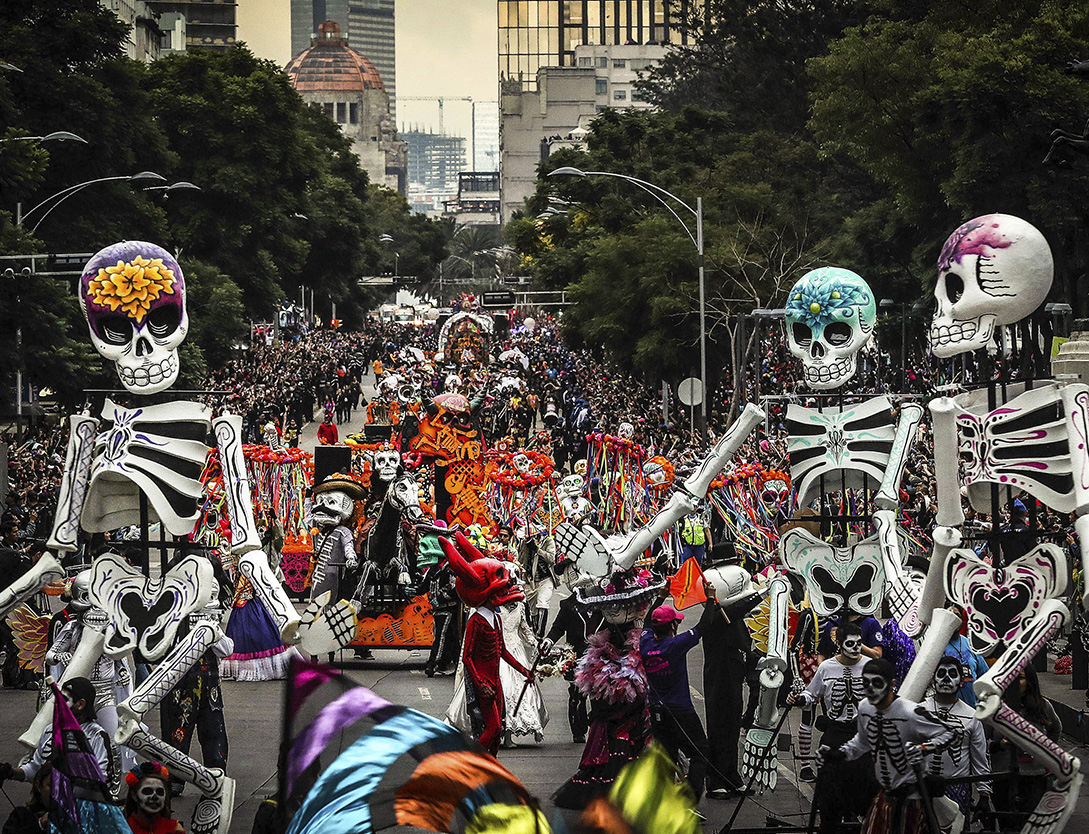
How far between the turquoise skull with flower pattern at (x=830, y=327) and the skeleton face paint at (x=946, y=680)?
2.71m

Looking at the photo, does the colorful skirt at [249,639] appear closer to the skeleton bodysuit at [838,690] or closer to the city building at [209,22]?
the skeleton bodysuit at [838,690]

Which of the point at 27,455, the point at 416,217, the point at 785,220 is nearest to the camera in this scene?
the point at 27,455

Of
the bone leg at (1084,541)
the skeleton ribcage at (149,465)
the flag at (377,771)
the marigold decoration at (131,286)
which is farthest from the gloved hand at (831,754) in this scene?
the flag at (377,771)

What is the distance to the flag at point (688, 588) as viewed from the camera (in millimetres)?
11367

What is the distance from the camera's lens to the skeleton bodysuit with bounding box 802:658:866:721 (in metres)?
9.47

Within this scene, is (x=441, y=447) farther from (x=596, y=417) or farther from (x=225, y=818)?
(x=596, y=417)

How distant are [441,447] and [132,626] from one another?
845 centimetres

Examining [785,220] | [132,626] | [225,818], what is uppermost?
[785,220]

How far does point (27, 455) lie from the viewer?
94.0 ft

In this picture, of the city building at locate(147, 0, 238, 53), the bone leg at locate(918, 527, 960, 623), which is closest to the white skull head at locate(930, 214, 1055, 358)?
the bone leg at locate(918, 527, 960, 623)

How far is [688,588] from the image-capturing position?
1152cm

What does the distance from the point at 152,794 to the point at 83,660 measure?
6.53 feet

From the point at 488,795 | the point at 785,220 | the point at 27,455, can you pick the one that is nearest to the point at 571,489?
the point at 488,795

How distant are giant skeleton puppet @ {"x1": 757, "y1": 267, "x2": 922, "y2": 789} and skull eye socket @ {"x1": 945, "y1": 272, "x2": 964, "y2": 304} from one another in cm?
79
